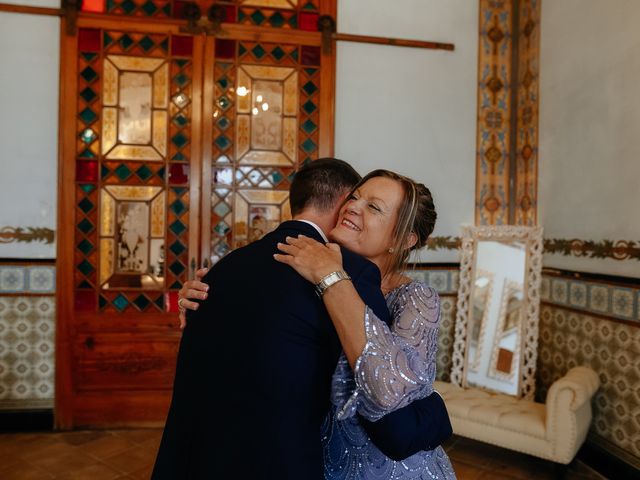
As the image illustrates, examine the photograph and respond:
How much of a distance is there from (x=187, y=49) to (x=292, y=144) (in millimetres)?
1080

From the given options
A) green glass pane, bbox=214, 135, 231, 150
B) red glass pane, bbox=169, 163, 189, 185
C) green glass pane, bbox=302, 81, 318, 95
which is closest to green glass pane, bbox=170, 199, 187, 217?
red glass pane, bbox=169, 163, 189, 185

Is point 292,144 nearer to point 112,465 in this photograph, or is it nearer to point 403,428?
point 112,465

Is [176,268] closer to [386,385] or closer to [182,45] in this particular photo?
[182,45]

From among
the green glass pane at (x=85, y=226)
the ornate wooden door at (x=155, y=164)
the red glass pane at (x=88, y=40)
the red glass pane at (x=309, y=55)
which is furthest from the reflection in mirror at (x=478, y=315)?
the red glass pane at (x=88, y=40)

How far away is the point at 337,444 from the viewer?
1.36 meters

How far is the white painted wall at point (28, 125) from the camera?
3.75 m

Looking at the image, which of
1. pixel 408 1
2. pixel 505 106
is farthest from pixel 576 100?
pixel 408 1

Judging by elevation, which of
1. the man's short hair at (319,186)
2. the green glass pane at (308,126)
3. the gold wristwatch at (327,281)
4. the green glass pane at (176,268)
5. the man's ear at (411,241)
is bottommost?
the green glass pane at (176,268)

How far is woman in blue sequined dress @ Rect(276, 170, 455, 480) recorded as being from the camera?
1073 mm

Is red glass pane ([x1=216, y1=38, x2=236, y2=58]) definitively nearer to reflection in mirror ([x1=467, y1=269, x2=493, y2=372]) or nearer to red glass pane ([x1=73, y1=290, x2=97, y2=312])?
red glass pane ([x1=73, y1=290, x2=97, y2=312])

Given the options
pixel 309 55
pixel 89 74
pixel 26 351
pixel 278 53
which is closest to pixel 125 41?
pixel 89 74

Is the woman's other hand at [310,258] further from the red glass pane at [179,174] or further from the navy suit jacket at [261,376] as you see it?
the red glass pane at [179,174]

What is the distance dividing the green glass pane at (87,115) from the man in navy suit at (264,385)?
3147 millimetres

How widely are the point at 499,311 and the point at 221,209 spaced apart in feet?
7.56
